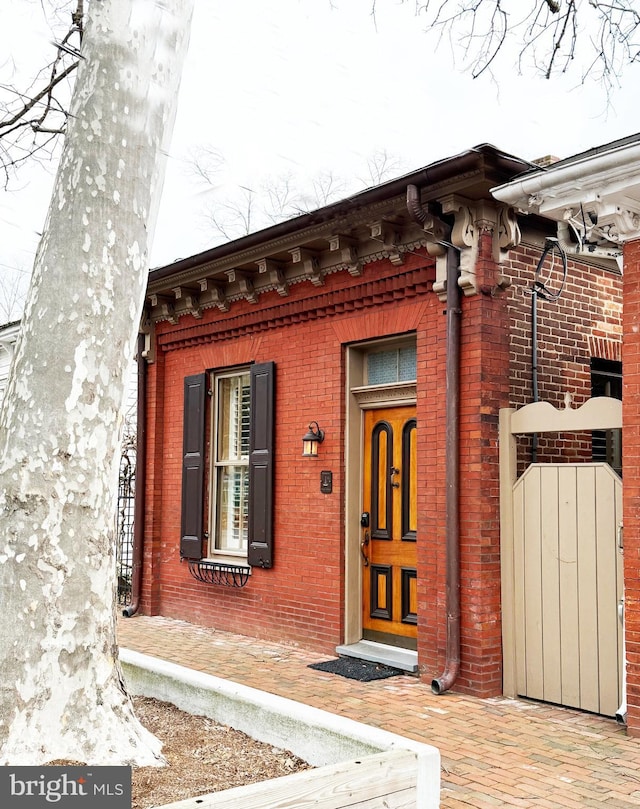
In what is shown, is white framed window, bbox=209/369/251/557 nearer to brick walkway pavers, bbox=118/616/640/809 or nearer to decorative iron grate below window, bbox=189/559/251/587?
decorative iron grate below window, bbox=189/559/251/587

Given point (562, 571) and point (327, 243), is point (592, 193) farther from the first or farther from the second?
point (327, 243)

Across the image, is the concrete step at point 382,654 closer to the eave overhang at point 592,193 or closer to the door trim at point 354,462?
the door trim at point 354,462

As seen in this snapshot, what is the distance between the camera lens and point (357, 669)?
7133 mm

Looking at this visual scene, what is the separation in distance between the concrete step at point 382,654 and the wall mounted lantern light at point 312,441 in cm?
183

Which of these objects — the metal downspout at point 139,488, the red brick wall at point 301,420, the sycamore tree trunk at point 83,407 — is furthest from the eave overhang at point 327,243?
the sycamore tree trunk at point 83,407

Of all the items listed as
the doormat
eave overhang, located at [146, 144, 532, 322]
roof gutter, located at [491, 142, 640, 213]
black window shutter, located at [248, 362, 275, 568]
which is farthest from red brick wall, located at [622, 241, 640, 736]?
black window shutter, located at [248, 362, 275, 568]

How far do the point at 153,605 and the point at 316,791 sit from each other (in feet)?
24.5

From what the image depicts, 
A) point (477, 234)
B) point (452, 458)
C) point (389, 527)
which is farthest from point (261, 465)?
point (477, 234)

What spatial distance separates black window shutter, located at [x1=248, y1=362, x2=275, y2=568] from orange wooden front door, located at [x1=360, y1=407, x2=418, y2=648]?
45.7 inches

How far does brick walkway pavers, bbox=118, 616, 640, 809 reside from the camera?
14.3 ft

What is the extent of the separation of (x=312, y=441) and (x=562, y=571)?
Result: 110 inches

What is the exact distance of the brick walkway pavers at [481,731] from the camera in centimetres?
436

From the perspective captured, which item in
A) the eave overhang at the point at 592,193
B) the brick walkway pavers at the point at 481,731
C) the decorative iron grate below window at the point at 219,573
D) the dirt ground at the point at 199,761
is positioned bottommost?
the brick walkway pavers at the point at 481,731

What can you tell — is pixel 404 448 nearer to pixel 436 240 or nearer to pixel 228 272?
pixel 436 240
